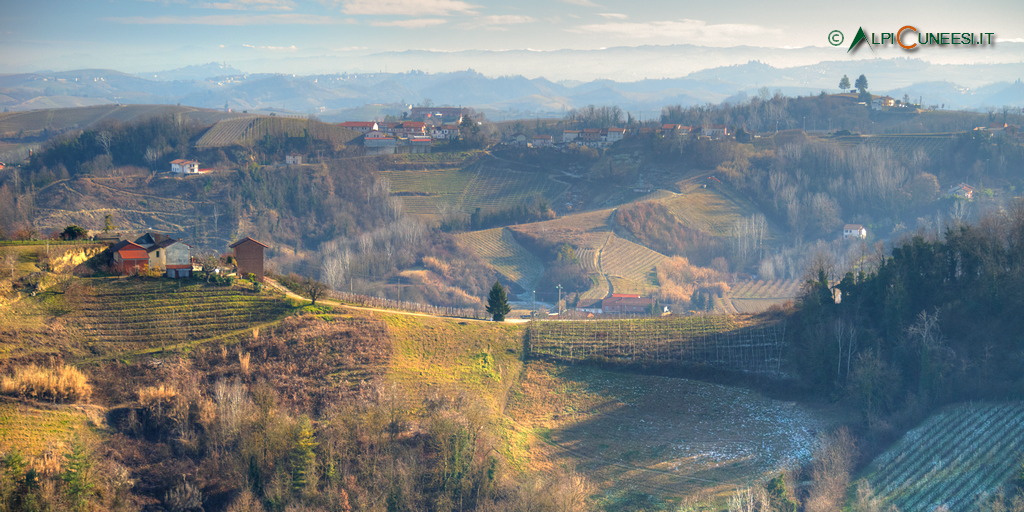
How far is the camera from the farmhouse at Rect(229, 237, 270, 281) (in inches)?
1838

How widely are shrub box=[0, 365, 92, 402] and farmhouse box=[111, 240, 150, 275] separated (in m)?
9.10

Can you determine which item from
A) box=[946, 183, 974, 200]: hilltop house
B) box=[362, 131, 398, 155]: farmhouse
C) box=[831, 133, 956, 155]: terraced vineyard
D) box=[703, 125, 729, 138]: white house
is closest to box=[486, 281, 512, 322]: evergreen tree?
box=[946, 183, 974, 200]: hilltop house

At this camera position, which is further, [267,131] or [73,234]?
[267,131]

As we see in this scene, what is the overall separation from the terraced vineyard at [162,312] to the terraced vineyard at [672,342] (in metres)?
15.3

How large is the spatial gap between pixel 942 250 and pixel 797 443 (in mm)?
14233

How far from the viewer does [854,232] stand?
297ft

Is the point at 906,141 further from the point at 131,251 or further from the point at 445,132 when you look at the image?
the point at 131,251

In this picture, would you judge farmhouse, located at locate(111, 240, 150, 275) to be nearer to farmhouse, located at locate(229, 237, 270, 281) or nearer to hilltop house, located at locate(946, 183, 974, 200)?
farmhouse, located at locate(229, 237, 270, 281)

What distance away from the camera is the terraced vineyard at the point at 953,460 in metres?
31.2

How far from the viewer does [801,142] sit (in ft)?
345

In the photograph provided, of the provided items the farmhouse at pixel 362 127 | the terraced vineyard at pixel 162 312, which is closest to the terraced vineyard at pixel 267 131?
the farmhouse at pixel 362 127

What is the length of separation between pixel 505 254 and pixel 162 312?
4703cm

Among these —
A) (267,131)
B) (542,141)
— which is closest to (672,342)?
(542,141)

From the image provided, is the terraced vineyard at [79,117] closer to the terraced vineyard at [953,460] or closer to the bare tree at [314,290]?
the bare tree at [314,290]
